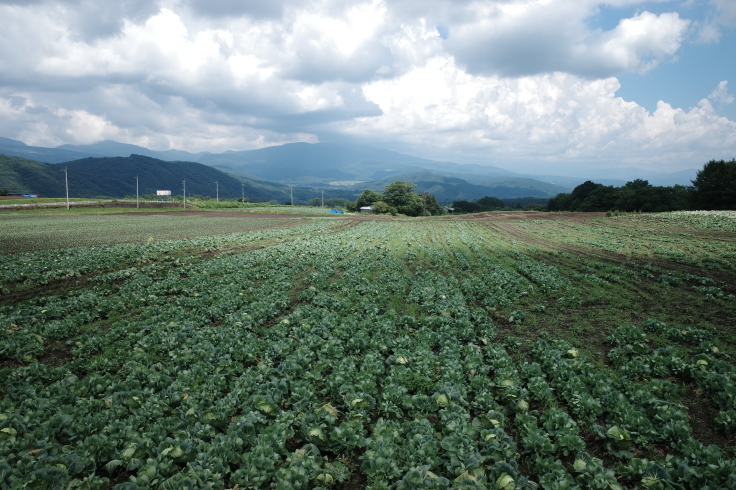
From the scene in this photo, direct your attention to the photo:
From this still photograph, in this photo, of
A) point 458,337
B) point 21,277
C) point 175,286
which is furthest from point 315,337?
point 21,277

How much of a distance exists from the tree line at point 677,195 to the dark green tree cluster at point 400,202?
5015 centimetres

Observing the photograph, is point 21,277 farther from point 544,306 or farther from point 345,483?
point 544,306

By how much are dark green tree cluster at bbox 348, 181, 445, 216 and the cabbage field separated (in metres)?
98.0

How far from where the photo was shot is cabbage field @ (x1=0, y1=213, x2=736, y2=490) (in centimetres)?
533

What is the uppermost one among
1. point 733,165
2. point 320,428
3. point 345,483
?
point 733,165

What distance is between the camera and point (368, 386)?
7559 mm

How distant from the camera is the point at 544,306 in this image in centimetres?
1395

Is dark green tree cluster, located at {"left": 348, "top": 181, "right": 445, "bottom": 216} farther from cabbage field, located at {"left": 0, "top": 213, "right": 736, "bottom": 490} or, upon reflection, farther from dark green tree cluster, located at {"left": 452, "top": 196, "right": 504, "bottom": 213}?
cabbage field, located at {"left": 0, "top": 213, "right": 736, "bottom": 490}

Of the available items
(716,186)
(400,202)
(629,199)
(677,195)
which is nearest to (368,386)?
(716,186)

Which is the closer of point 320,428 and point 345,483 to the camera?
point 345,483

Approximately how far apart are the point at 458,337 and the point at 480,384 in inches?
127

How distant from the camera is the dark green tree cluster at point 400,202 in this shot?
11493 cm

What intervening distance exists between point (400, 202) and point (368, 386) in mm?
116113

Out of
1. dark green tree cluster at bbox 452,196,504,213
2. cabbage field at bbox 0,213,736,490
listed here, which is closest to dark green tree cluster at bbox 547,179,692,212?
dark green tree cluster at bbox 452,196,504,213
